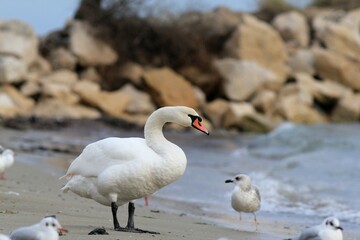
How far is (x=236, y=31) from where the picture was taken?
112 ft

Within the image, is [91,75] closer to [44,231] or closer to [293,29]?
[293,29]

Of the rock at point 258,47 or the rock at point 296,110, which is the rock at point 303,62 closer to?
the rock at point 258,47

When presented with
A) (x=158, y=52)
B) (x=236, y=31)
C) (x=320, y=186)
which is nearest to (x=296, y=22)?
(x=236, y=31)

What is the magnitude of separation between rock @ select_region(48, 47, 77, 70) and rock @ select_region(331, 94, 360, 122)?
1006 centimetres

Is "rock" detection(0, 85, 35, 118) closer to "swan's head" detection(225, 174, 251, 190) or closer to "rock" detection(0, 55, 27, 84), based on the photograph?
"rock" detection(0, 55, 27, 84)

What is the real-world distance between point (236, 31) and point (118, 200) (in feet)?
87.5

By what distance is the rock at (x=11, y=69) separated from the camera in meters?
27.8

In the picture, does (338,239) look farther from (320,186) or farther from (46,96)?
(46,96)

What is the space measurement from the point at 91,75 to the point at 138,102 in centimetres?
238

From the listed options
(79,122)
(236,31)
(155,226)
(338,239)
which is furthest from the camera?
(236,31)

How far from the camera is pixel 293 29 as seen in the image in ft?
126

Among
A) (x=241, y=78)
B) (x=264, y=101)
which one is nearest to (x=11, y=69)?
(x=241, y=78)

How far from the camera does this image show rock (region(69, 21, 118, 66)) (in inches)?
1228

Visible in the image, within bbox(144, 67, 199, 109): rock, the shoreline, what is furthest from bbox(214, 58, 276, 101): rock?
the shoreline
